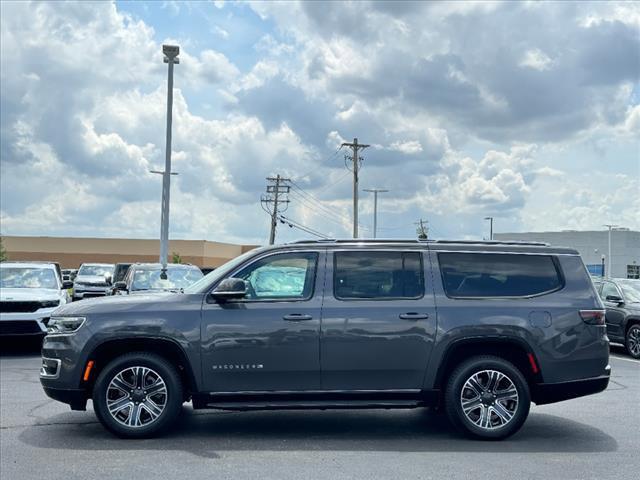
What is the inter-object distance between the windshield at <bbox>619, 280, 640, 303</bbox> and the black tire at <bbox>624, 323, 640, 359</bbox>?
0.61m

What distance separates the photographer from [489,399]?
7.25 m

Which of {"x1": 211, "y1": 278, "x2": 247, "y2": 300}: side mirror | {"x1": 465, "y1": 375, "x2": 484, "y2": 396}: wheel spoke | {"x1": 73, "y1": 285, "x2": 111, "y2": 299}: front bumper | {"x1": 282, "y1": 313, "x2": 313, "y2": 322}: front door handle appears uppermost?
{"x1": 211, "y1": 278, "x2": 247, "y2": 300}: side mirror

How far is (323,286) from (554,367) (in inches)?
94.1

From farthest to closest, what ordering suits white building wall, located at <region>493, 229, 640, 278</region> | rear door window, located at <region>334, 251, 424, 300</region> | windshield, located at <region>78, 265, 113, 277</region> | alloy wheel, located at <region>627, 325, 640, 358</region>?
white building wall, located at <region>493, 229, 640, 278</region>
windshield, located at <region>78, 265, 113, 277</region>
alloy wheel, located at <region>627, 325, 640, 358</region>
rear door window, located at <region>334, 251, 424, 300</region>

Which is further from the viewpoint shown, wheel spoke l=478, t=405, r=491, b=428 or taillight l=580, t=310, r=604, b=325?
taillight l=580, t=310, r=604, b=325

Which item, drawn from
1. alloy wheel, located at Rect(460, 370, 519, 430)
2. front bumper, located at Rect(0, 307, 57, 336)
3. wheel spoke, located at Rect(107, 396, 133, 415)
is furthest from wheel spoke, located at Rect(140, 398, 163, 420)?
front bumper, located at Rect(0, 307, 57, 336)

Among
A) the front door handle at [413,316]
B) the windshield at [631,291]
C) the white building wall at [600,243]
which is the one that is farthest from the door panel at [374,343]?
the white building wall at [600,243]

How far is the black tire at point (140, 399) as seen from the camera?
7125 millimetres

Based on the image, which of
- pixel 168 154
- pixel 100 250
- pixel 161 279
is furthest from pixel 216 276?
pixel 100 250

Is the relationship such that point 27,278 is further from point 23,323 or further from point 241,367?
point 241,367

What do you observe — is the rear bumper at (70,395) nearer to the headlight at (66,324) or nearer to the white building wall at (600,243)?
the headlight at (66,324)

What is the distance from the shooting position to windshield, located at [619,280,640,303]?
15402mm

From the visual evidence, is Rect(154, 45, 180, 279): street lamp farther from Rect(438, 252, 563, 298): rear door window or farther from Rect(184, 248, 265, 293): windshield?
Rect(438, 252, 563, 298): rear door window

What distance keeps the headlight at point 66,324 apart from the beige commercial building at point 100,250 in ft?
255
